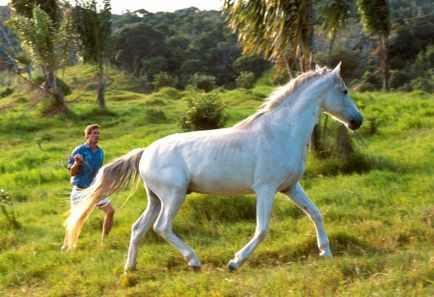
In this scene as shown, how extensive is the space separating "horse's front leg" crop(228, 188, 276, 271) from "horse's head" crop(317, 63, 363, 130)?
1208 millimetres

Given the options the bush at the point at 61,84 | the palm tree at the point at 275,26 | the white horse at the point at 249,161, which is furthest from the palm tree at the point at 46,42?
the white horse at the point at 249,161

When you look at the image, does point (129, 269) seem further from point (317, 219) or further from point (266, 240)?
point (317, 219)

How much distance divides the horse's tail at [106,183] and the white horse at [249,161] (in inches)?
0.6

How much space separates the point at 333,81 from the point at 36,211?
570 centimetres

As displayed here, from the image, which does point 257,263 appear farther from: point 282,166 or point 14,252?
point 14,252

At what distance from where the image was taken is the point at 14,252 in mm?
6914

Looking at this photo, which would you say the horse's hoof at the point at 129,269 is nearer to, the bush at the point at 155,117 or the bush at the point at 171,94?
the bush at the point at 155,117

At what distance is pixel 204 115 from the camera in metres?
13.9

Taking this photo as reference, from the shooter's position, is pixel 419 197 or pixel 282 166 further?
pixel 419 197

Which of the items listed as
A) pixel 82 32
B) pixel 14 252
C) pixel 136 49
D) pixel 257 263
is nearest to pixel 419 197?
pixel 257 263

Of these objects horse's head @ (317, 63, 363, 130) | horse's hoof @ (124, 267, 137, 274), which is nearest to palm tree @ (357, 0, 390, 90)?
horse's head @ (317, 63, 363, 130)

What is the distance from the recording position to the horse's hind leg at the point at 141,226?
5.77 metres

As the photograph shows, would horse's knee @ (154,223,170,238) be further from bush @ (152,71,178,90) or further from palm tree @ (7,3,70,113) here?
bush @ (152,71,178,90)

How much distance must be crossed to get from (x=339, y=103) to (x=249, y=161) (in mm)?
1219
